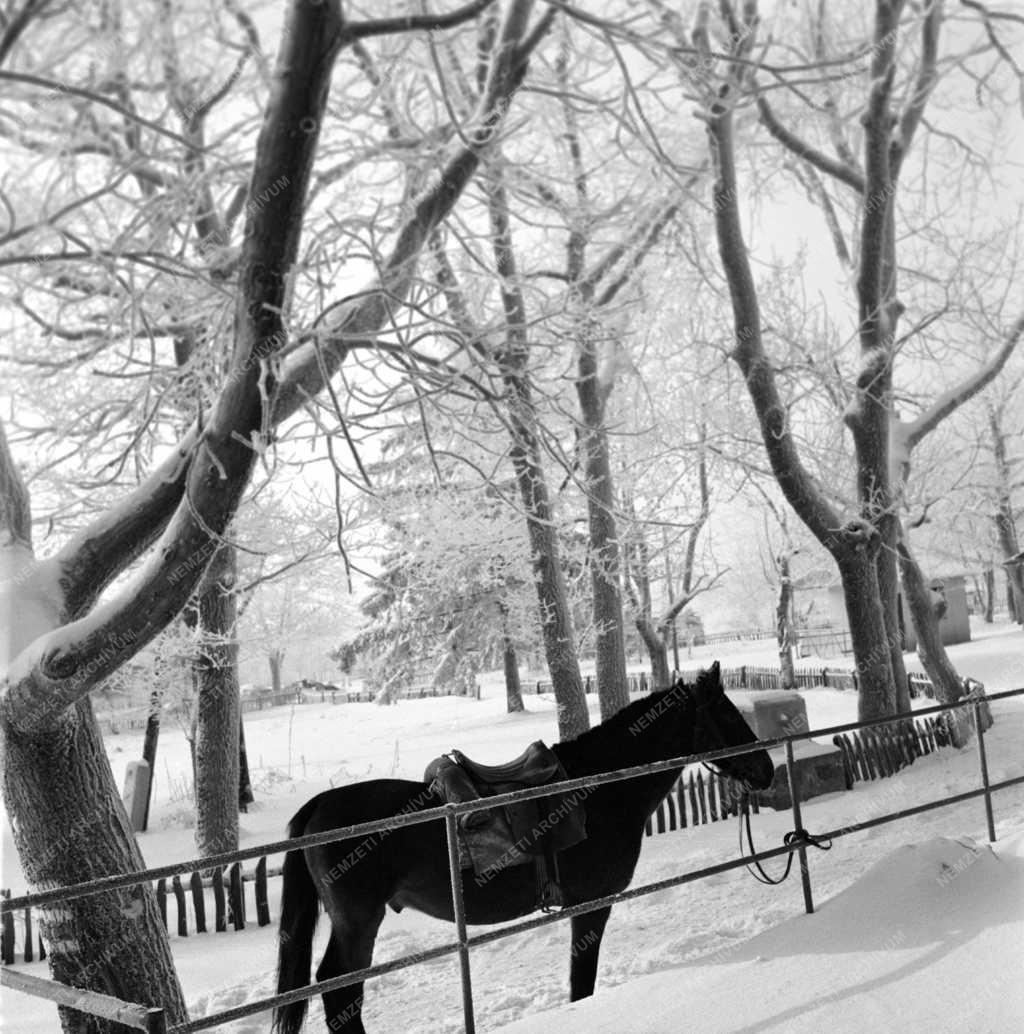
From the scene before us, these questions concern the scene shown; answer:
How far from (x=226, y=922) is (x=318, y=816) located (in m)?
5.18

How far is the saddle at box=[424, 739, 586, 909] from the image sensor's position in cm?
504

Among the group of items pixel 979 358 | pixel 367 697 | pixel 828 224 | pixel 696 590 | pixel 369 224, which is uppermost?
pixel 828 224

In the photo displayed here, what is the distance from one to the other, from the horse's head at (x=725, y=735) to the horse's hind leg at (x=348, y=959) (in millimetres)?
2133

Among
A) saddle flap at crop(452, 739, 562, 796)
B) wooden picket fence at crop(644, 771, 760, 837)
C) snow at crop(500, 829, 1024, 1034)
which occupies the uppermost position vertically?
saddle flap at crop(452, 739, 562, 796)

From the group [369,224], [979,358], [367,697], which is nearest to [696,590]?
[979,358]

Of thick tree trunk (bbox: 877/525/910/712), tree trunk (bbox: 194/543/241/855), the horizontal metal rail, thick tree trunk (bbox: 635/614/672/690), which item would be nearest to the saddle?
the horizontal metal rail

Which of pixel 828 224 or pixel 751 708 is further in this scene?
pixel 828 224

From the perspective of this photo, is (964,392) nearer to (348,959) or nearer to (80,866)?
(348,959)

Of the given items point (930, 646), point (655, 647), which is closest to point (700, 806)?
point (930, 646)

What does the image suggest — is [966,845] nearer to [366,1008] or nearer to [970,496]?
[366,1008]

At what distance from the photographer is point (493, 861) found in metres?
5.07

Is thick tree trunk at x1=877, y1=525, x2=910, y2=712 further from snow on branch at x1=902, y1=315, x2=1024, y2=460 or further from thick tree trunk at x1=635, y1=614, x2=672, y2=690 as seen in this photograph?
thick tree trunk at x1=635, y1=614, x2=672, y2=690

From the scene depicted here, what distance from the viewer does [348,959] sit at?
517cm

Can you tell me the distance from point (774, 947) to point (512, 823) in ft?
Answer: 4.62
